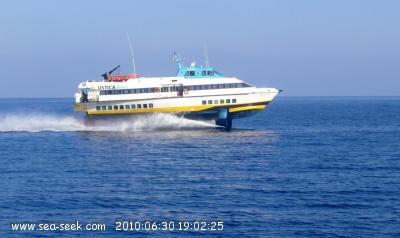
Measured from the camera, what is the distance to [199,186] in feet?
137

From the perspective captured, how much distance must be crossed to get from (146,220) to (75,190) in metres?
9.23

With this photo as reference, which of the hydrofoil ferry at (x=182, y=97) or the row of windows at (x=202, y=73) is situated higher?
the row of windows at (x=202, y=73)

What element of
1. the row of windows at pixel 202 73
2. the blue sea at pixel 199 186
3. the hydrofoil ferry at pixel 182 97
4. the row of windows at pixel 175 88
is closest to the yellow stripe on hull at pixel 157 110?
the hydrofoil ferry at pixel 182 97

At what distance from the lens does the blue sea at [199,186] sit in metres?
31.7

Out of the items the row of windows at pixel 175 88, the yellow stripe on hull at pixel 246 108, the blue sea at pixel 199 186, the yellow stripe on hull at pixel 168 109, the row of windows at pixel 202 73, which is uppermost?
the row of windows at pixel 202 73

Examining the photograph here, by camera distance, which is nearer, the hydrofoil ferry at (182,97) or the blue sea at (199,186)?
the blue sea at (199,186)

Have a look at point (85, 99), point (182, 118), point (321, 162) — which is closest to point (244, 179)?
point (321, 162)

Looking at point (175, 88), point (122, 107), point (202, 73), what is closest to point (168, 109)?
point (175, 88)

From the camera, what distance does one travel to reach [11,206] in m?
35.6

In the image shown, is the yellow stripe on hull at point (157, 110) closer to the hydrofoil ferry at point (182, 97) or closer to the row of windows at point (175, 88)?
the hydrofoil ferry at point (182, 97)

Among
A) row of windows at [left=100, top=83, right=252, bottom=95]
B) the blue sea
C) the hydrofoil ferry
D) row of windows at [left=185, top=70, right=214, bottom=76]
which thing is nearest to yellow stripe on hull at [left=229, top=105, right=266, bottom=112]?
the hydrofoil ferry

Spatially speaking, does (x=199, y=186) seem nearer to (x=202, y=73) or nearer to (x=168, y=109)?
(x=168, y=109)

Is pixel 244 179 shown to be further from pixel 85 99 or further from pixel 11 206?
pixel 85 99

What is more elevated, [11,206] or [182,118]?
[182,118]
